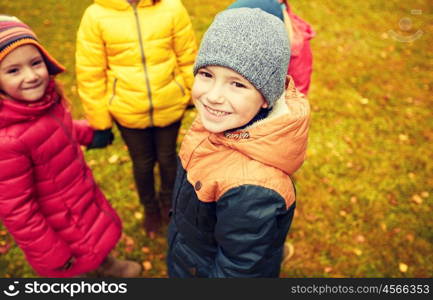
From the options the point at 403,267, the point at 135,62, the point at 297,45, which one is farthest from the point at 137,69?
the point at 403,267

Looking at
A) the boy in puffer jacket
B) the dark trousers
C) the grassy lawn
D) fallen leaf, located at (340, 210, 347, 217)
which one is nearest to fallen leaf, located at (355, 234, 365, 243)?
the grassy lawn

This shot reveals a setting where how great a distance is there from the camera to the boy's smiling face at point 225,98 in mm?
1489

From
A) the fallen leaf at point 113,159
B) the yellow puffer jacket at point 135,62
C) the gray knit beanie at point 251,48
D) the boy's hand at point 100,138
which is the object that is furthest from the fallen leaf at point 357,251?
the fallen leaf at point 113,159

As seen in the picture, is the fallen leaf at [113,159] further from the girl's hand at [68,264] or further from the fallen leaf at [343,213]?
the fallen leaf at [343,213]

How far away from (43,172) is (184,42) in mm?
1366

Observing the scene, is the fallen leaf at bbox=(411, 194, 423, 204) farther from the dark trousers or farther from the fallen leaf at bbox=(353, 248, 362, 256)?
the dark trousers

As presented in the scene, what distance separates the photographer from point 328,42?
259 inches

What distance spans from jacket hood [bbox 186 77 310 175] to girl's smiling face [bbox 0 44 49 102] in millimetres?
1177

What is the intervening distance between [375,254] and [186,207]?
8.46ft

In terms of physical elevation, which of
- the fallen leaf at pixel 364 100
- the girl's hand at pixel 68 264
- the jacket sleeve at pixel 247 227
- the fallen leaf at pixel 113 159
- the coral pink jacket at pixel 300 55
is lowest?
the fallen leaf at pixel 364 100

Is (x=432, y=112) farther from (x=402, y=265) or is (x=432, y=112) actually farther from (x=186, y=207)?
(x=186, y=207)

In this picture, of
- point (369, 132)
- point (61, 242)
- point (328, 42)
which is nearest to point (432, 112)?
point (369, 132)

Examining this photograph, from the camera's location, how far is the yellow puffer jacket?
2.31 m

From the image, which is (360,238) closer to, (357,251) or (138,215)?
(357,251)
